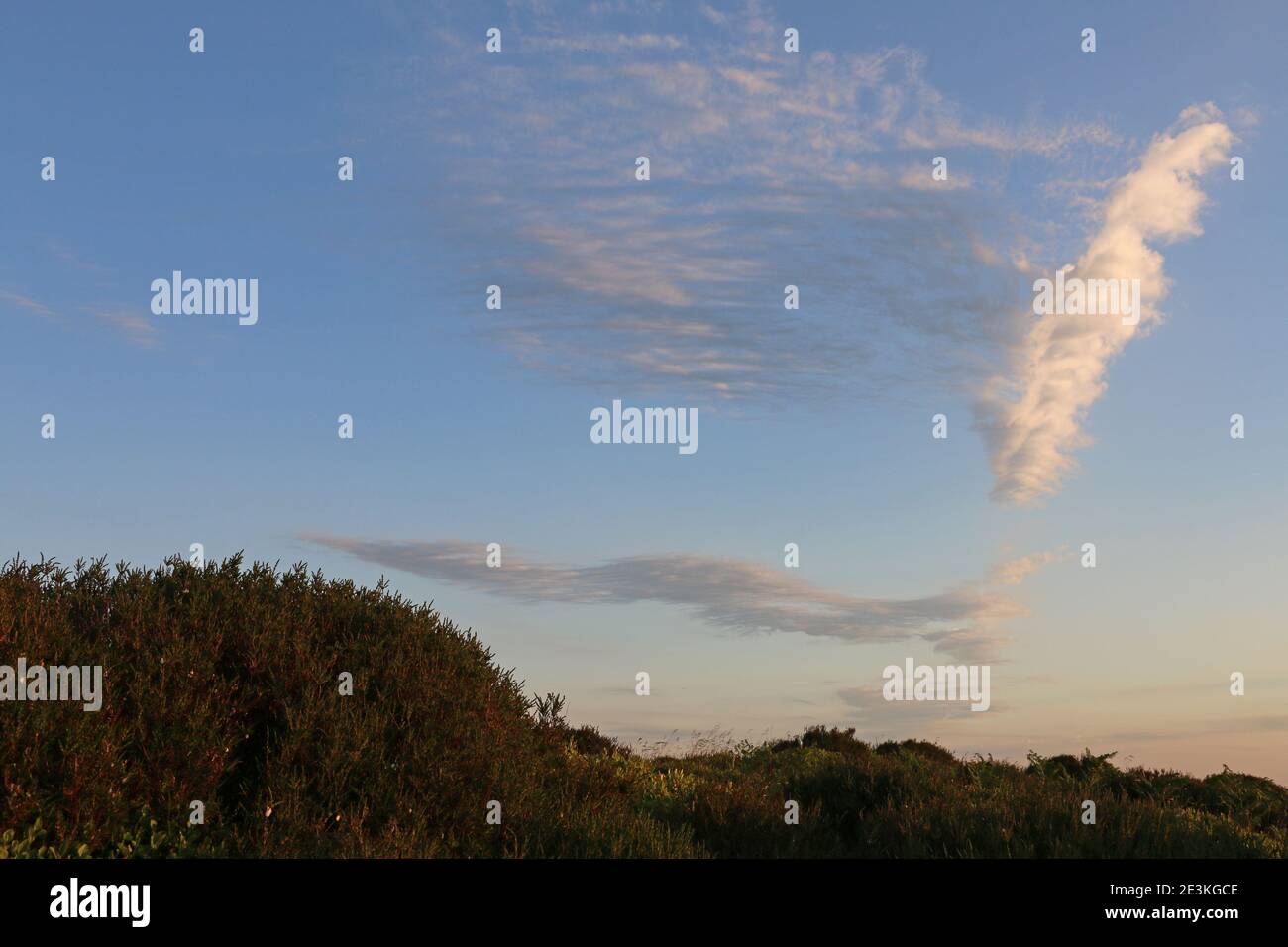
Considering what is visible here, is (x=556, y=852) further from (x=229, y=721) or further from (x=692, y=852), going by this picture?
(x=229, y=721)

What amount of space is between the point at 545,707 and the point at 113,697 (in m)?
6.42

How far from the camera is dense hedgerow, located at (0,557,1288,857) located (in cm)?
947

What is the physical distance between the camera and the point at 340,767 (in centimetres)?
1056

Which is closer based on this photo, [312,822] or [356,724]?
[312,822]

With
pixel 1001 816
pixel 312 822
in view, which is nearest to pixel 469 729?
pixel 312 822

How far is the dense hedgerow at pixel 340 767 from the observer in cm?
947
